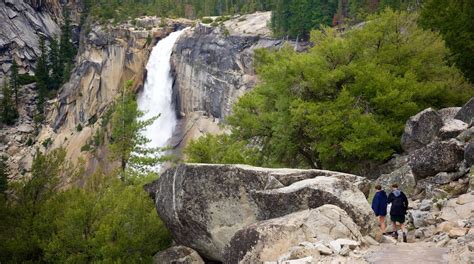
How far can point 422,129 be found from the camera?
69.9 feet

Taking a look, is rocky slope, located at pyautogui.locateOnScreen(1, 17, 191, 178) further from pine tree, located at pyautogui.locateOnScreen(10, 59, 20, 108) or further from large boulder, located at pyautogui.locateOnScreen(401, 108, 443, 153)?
large boulder, located at pyautogui.locateOnScreen(401, 108, 443, 153)

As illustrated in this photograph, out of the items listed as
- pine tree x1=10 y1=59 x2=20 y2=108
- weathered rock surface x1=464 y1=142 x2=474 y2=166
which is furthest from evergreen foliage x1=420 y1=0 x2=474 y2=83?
pine tree x1=10 y1=59 x2=20 y2=108

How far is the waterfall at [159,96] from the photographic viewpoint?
6197 cm

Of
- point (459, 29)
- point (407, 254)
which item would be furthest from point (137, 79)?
point (407, 254)

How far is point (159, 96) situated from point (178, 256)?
49384 mm

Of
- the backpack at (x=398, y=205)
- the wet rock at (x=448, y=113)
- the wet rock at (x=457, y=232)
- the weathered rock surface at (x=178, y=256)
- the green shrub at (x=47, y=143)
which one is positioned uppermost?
the wet rock at (x=448, y=113)

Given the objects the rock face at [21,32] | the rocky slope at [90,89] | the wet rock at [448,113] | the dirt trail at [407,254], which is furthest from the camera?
the rock face at [21,32]

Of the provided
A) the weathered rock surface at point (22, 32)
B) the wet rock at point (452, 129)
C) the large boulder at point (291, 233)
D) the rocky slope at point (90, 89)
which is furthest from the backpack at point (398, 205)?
the weathered rock surface at point (22, 32)

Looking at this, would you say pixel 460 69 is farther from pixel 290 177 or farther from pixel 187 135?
pixel 187 135

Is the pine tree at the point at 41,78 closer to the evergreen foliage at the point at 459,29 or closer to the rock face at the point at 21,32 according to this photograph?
the rock face at the point at 21,32

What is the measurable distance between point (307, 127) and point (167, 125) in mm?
39794

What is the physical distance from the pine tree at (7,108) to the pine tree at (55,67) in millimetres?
7494

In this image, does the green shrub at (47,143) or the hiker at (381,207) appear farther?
the green shrub at (47,143)

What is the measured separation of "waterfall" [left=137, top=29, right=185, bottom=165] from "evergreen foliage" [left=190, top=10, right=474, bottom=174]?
3490 centimetres
